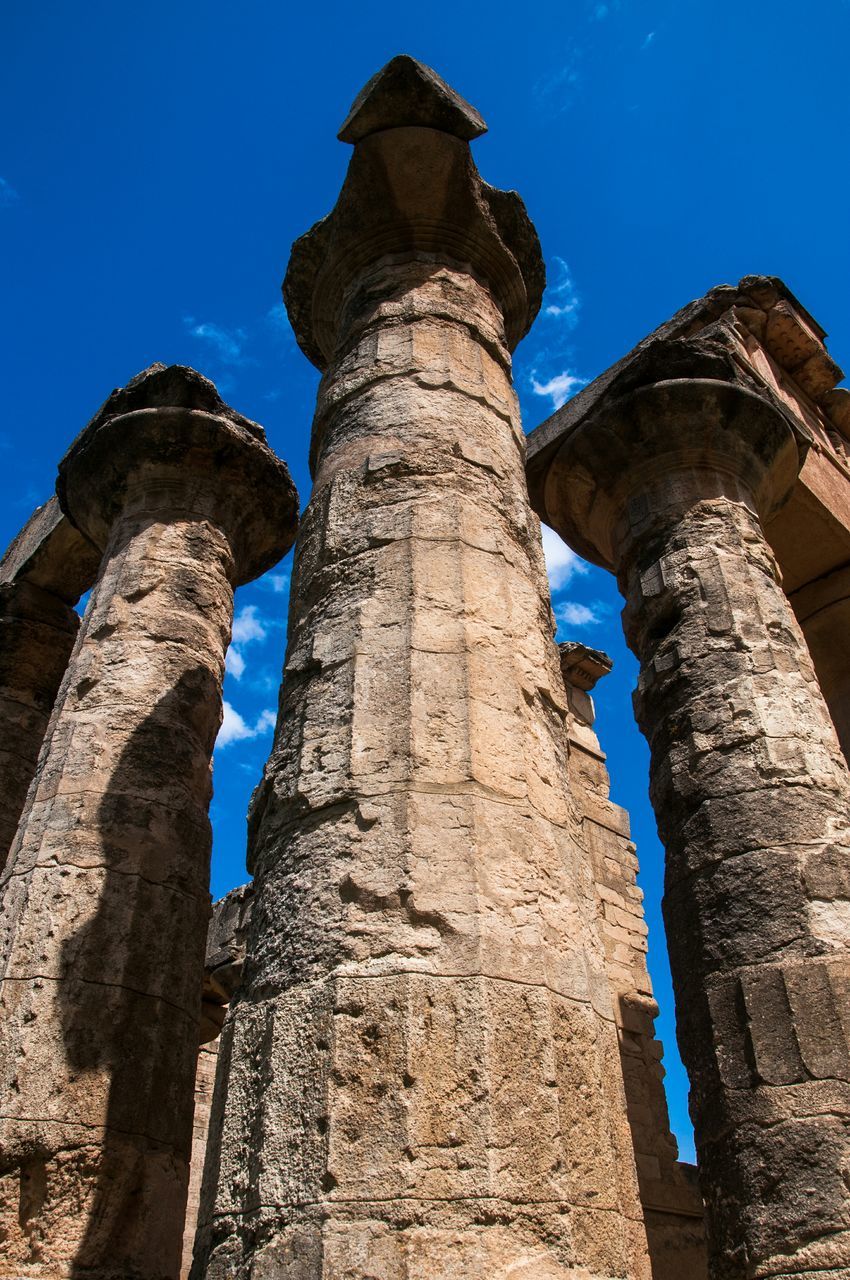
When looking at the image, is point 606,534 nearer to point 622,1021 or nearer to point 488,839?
point 622,1021

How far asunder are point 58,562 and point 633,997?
6085 millimetres

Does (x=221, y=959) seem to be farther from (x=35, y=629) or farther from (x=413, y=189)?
(x=413, y=189)

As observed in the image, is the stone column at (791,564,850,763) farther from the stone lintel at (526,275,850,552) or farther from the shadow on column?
the shadow on column

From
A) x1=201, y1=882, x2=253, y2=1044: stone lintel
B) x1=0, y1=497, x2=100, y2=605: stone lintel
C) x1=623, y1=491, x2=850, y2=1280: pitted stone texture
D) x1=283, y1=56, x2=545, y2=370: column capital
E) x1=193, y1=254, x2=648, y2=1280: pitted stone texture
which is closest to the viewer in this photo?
x1=193, y1=254, x2=648, y2=1280: pitted stone texture

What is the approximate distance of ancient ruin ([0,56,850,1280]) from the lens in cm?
256

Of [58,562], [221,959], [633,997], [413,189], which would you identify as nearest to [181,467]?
[413,189]

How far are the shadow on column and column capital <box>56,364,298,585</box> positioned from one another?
1701 millimetres

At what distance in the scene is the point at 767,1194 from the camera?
3.81 metres

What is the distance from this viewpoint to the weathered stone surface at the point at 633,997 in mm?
7078

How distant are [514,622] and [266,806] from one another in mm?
1091

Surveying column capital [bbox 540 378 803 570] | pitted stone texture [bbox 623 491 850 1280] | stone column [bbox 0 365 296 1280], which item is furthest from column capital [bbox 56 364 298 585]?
pitted stone texture [bbox 623 491 850 1280]

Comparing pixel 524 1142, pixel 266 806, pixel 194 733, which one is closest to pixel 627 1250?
pixel 524 1142

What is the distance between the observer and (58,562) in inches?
349

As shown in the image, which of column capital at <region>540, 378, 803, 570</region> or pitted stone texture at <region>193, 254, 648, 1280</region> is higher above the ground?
column capital at <region>540, 378, 803, 570</region>
